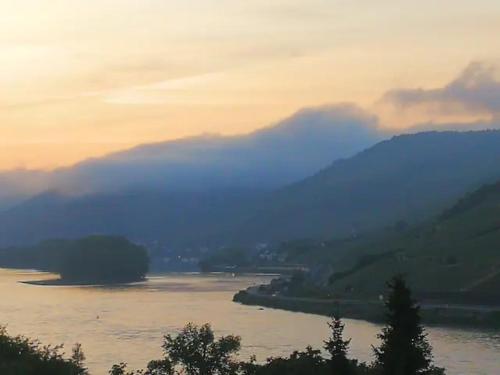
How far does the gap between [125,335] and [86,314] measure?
82.1ft

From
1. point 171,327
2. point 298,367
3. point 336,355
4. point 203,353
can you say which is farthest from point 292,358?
point 171,327

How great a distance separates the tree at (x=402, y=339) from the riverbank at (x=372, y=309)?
66265 millimetres

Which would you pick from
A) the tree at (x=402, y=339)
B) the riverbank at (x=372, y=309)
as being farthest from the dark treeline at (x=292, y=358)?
the riverbank at (x=372, y=309)

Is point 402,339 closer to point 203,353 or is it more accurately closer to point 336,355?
point 336,355

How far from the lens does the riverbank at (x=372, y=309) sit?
10238 cm

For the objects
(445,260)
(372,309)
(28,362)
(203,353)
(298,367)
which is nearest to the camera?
(298,367)

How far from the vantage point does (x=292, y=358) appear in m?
40.9

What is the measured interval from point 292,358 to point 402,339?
1660 centimetres

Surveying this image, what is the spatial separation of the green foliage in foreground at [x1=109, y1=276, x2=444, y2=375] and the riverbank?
48344 millimetres

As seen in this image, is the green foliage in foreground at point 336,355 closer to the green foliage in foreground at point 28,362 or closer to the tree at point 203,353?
the tree at point 203,353

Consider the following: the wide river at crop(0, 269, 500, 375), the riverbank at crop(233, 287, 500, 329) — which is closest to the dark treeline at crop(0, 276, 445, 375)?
the wide river at crop(0, 269, 500, 375)

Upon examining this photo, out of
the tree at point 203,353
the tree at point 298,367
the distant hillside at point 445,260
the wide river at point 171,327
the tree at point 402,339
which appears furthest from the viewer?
the distant hillside at point 445,260

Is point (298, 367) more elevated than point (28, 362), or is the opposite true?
point (298, 367)

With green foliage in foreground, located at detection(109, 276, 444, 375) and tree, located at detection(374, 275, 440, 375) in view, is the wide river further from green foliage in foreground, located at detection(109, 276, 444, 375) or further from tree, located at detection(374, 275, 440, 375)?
tree, located at detection(374, 275, 440, 375)
